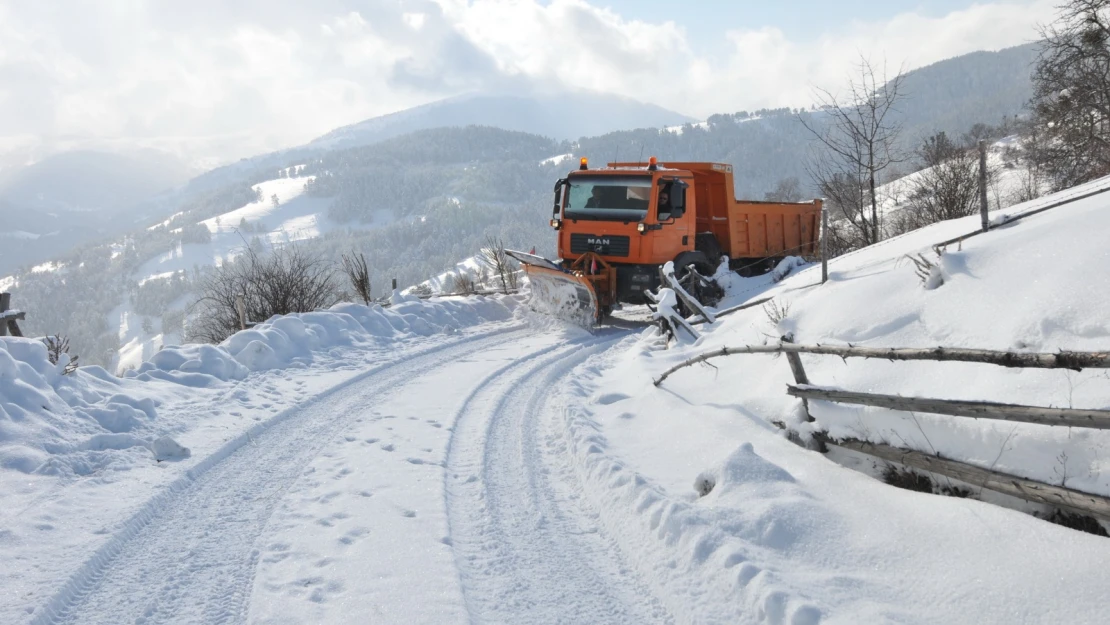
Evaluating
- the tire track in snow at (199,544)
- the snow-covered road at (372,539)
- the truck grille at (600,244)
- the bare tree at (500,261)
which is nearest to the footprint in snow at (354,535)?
the snow-covered road at (372,539)

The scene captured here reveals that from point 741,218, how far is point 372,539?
1248cm

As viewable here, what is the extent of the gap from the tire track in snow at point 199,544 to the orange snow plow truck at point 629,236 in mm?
6929

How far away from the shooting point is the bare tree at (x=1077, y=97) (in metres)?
17.3

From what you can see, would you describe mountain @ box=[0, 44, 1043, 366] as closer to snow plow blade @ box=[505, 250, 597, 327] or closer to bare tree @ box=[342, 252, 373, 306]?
bare tree @ box=[342, 252, 373, 306]

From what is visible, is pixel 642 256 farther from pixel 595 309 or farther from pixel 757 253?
pixel 757 253

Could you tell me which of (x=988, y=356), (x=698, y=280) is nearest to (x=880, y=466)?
(x=988, y=356)

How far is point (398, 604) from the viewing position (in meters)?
3.46

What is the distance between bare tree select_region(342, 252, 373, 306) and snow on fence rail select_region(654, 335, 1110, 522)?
1296cm

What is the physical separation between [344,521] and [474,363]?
5383 mm

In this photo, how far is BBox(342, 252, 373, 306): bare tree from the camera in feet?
52.6

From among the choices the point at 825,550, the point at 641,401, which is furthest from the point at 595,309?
the point at 825,550

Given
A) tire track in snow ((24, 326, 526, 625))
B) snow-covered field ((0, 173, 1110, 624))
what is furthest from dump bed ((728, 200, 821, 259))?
tire track in snow ((24, 326, 526, 625))

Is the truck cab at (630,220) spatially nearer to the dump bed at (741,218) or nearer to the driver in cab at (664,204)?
the driver in cab at (664,204)

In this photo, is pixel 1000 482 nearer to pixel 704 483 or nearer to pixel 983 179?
pixel 704 483
